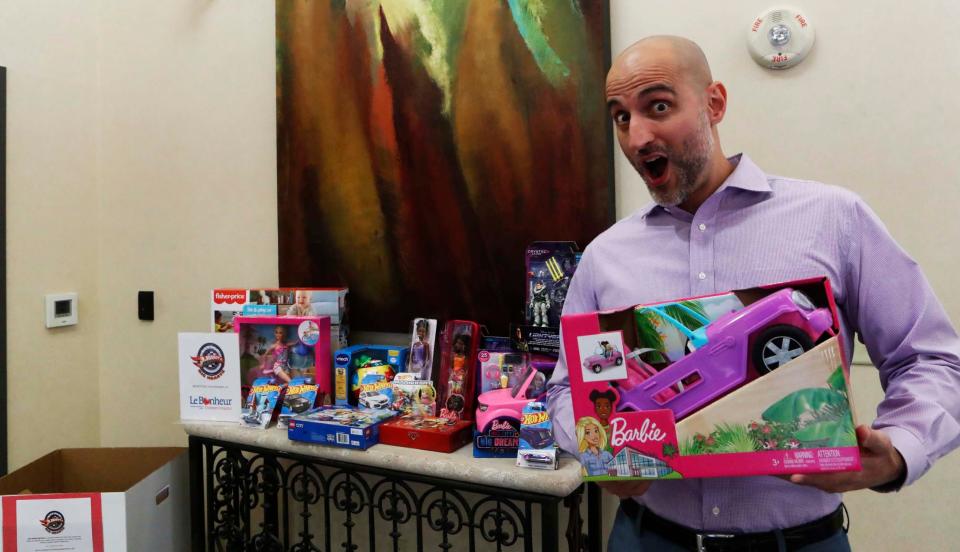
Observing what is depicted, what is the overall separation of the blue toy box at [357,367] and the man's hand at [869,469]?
1.17 m

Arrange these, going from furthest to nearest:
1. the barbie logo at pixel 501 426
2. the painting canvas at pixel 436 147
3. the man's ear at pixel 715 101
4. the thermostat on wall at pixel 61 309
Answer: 1. the thermostat on wall at pixel 61 309
2. the painting canvas at pixel 436 147
3. the barbie logo at pixel 501 426
4. the man's ear at pixel 715 101

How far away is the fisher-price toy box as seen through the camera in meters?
0.71

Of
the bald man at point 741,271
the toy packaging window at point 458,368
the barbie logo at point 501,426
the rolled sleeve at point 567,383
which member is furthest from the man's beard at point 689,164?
the toy packaging window at point 458,368

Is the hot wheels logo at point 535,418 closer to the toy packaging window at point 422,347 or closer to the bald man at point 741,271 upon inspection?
the bald man at point 741,271

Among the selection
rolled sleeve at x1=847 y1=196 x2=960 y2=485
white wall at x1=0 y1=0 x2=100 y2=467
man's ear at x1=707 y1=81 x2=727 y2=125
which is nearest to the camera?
rolled sleeve at x1=847 y1=196 x2=960 y2=485

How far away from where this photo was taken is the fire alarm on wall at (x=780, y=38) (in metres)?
1.44

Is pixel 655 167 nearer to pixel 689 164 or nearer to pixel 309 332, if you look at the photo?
pixel 689 164

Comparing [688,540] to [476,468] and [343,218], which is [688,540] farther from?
[343,218]

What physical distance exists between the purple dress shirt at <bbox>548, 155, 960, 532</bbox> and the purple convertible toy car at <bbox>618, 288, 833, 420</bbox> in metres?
0.23

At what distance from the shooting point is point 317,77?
6.53 ft

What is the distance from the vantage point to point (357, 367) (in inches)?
69.7

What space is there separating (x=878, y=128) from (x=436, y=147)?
44.0 inches

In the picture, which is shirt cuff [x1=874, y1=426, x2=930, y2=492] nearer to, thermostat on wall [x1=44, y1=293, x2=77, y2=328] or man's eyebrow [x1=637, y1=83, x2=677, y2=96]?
man's eyebrow [x1=637, y1=83, x2=677, y2=96]

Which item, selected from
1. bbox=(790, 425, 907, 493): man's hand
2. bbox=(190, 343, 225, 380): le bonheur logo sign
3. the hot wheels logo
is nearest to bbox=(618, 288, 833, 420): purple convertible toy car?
bbox=(790, 425, 907, 493): man's hand
